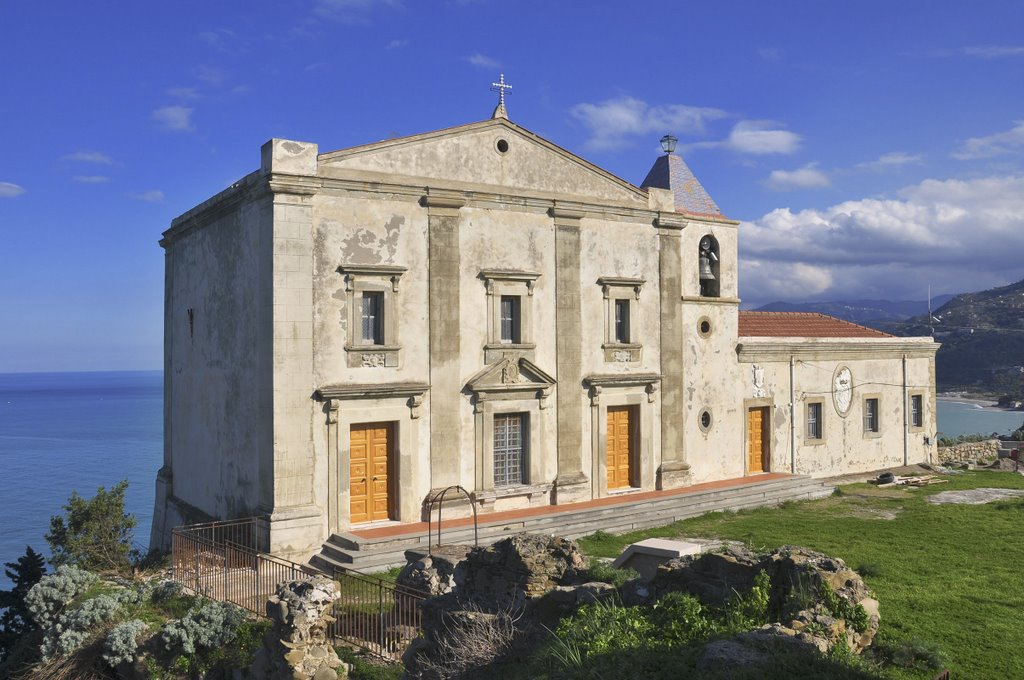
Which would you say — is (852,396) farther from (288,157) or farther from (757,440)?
(288,157)

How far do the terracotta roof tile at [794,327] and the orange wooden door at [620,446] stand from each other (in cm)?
595

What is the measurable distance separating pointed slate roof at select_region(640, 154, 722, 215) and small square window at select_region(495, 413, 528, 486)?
27.1 ft

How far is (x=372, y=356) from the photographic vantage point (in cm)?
1711

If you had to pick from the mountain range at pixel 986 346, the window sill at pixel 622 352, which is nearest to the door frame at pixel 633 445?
the window sill at pixel 622 352

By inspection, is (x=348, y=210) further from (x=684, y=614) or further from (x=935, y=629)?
(x=935, y=629)

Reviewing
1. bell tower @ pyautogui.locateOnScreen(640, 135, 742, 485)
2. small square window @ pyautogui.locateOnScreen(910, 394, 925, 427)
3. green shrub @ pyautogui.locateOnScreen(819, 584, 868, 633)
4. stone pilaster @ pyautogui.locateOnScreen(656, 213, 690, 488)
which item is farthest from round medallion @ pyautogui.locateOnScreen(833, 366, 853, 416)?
green shrub @ pyautogui.locateOnScreen(819, 584, 868, 633)

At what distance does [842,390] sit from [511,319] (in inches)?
497

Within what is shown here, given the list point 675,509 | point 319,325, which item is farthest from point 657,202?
point 319,325

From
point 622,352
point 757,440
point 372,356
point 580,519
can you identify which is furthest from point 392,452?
point 757,440

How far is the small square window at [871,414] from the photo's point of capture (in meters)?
26.6

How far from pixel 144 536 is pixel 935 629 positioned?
4871cm

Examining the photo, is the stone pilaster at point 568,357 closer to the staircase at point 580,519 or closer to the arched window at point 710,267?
the staircase at point 580,519

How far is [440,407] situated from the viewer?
1786 cm

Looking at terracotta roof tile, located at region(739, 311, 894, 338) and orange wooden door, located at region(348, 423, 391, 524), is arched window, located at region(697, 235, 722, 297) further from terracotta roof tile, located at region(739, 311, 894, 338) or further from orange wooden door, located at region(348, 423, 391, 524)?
orange wooden door, located at region(348, 423, 391, 524)
